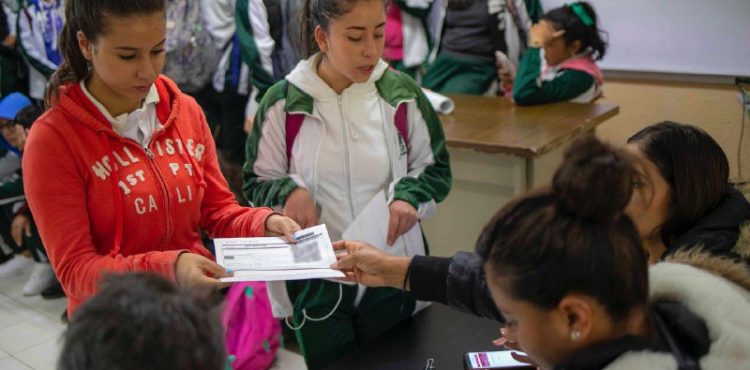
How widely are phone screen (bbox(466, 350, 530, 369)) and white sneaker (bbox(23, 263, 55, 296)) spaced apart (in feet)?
9.60

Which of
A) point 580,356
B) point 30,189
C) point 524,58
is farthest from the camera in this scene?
point 524,58

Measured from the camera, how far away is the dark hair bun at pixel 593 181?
0.99 metres

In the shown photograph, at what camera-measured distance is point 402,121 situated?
78.8 inches

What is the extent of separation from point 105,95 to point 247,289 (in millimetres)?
1424

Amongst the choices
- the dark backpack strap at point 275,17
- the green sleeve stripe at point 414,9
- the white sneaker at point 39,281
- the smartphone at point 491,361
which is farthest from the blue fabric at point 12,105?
the smartphone at point 491,361

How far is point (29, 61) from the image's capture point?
12.7ft

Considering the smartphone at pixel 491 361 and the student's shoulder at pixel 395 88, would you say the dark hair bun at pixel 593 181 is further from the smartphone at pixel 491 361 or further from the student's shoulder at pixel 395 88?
the student's shoulder at pixel 395 88

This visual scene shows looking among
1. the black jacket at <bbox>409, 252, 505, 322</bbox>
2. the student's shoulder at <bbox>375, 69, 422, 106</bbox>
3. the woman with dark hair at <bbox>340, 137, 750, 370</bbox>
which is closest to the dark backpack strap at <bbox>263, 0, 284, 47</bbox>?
the student's shoulder at <bbox>375, 69, 422, 106</bbox>

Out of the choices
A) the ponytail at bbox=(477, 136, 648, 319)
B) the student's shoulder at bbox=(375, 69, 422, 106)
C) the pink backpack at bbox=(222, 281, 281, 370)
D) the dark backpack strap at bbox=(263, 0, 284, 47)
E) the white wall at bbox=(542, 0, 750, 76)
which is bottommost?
the pink backpack at bbox=(222, 281, 281, 370)

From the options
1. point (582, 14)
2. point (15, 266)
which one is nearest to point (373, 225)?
point (582, 14)

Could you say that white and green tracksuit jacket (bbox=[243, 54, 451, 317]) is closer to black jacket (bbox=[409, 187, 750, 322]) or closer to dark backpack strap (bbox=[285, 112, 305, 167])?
dark backpack strap (bbox=[285, 112, 305, 167])

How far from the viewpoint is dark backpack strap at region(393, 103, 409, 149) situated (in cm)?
199

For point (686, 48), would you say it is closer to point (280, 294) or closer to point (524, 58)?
point (524, 58)

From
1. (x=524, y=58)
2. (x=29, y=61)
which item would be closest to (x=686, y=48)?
(x=524, y=58)
